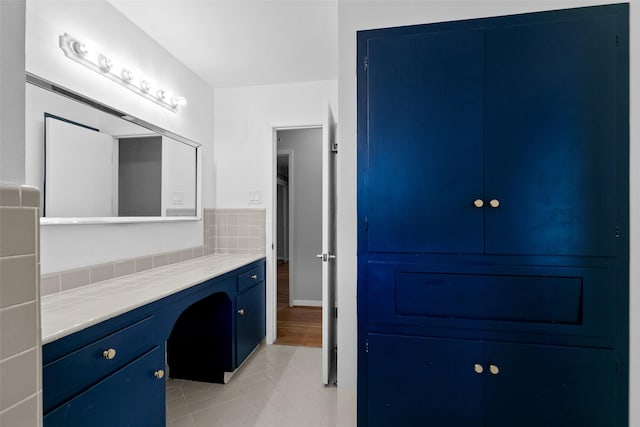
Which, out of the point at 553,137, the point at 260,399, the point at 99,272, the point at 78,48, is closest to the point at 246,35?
the point at 78,48

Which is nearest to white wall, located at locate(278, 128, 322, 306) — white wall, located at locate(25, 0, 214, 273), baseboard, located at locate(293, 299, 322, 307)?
baseboard, located at locate(293, 299, 322, 307)

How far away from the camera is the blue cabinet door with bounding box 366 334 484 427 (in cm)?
129

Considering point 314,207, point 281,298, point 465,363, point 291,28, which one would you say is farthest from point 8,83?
point 281,298

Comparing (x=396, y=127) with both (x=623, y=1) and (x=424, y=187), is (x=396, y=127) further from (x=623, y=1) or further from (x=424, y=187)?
(x=623, y=1)

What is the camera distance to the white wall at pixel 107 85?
1482mm

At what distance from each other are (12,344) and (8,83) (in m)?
0.54

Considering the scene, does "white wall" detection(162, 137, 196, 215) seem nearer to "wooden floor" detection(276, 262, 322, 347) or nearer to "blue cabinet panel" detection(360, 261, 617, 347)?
"wooden floor" detection(276, 262, 322, 347)

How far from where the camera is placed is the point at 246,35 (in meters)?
2.19

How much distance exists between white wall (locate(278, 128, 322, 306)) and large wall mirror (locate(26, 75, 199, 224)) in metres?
1.88

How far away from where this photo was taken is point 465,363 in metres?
1.30

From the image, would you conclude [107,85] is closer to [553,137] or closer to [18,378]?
[18,378]

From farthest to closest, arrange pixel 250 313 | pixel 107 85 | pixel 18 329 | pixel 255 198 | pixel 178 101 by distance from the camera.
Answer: pixel 255 198 < pixel 250 313 < pixel 178 101 < pixel 107 85 < pixel 18 329

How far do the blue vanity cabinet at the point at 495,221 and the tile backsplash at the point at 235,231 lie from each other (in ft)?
5.73

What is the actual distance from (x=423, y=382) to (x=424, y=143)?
1014 mm
